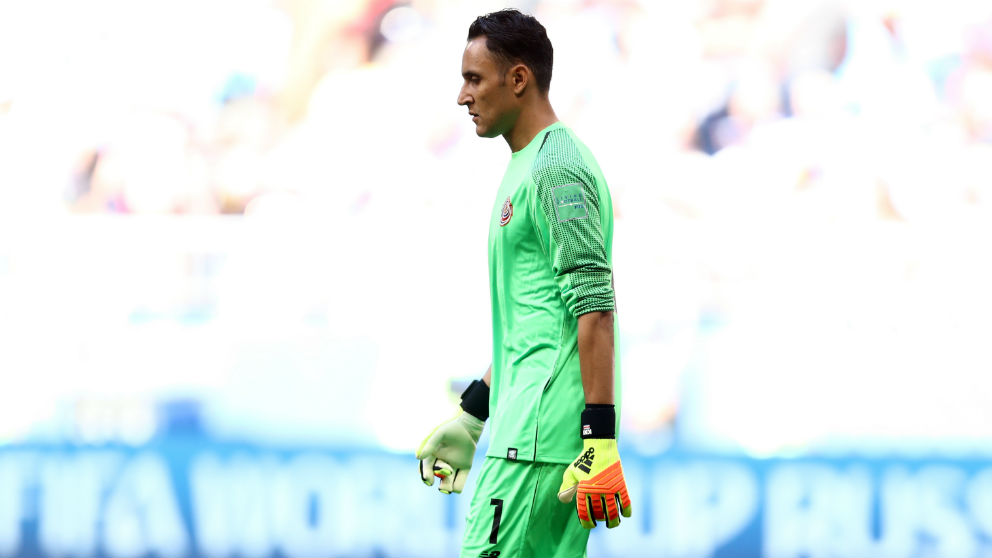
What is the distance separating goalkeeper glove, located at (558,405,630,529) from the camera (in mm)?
2750

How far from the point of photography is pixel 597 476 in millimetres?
2762

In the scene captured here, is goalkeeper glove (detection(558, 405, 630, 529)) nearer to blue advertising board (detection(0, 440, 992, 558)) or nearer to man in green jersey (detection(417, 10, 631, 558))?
man in green jersey (detection(417, 10, 631, 558))

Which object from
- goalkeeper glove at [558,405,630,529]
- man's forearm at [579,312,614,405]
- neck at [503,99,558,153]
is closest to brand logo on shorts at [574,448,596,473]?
goalkeeper glove at [558,405,630,529]

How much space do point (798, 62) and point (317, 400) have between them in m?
2.77

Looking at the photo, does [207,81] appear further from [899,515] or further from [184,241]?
[899,515]

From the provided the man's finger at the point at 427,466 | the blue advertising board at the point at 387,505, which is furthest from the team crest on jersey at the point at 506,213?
the blue advertising board at the point at 387,505

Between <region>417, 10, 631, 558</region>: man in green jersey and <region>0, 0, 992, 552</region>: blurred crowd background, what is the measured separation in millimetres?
3129

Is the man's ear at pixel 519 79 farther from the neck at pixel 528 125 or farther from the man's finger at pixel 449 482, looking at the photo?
the man's finger at pixel 449 482

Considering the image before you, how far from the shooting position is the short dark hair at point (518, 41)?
3.12 meters

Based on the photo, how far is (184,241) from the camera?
6383 mm

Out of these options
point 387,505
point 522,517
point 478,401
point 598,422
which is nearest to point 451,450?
point 478,401

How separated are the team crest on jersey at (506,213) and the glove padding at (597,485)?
1.77ft

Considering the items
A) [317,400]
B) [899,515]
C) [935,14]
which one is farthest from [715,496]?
[935,14]

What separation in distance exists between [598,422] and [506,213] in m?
0.53
